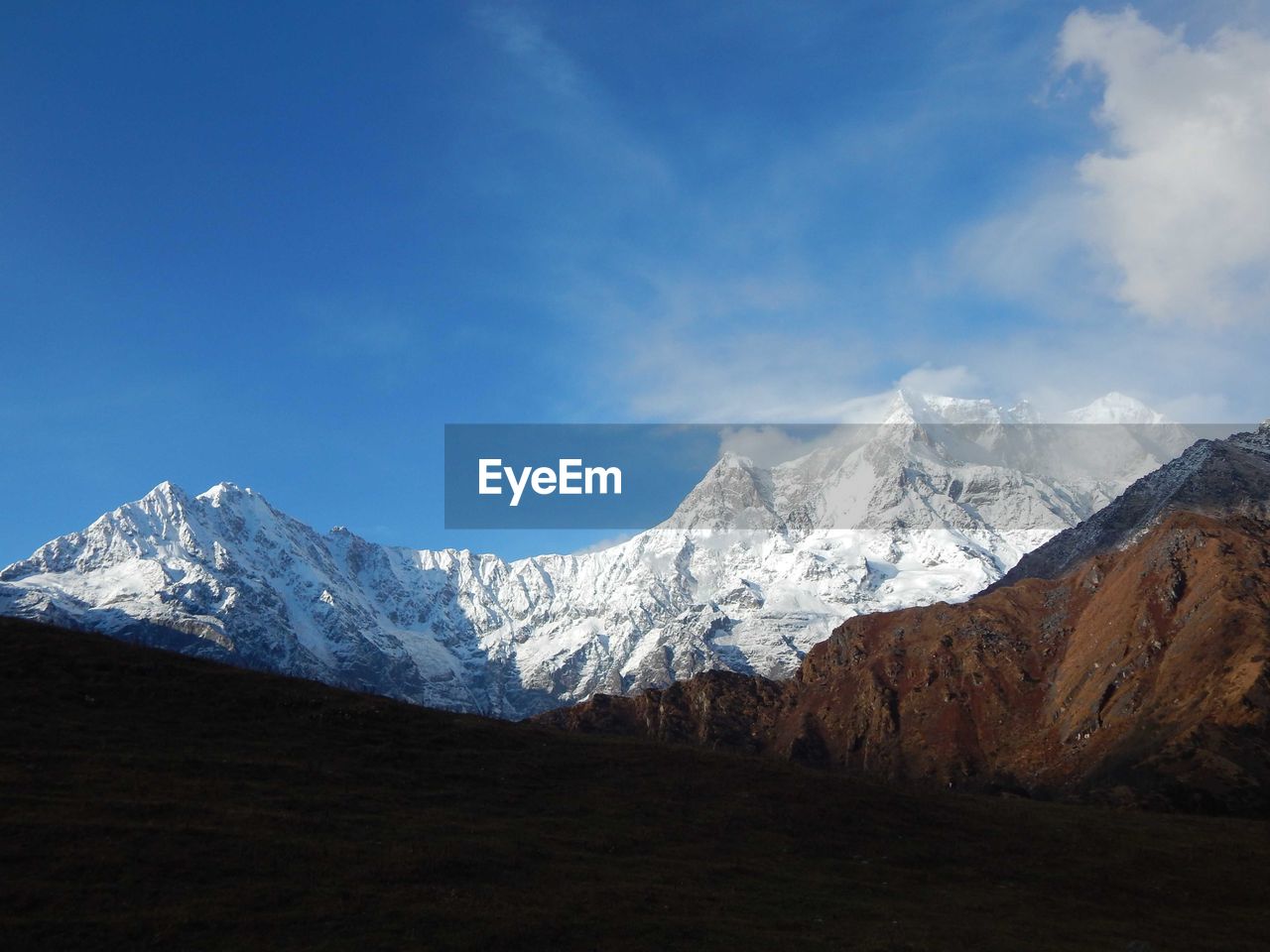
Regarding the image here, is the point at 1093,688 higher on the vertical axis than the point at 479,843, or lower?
higher

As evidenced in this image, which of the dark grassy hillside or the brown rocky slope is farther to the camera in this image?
the brown rocky slope

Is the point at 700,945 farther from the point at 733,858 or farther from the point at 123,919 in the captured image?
the point at 123,919

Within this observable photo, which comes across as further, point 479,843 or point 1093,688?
point 1093,688

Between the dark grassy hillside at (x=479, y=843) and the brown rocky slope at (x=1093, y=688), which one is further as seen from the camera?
the brown rocky slope at (x=1093, y=688)

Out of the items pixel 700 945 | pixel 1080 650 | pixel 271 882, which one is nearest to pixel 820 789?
pixel 700 945
